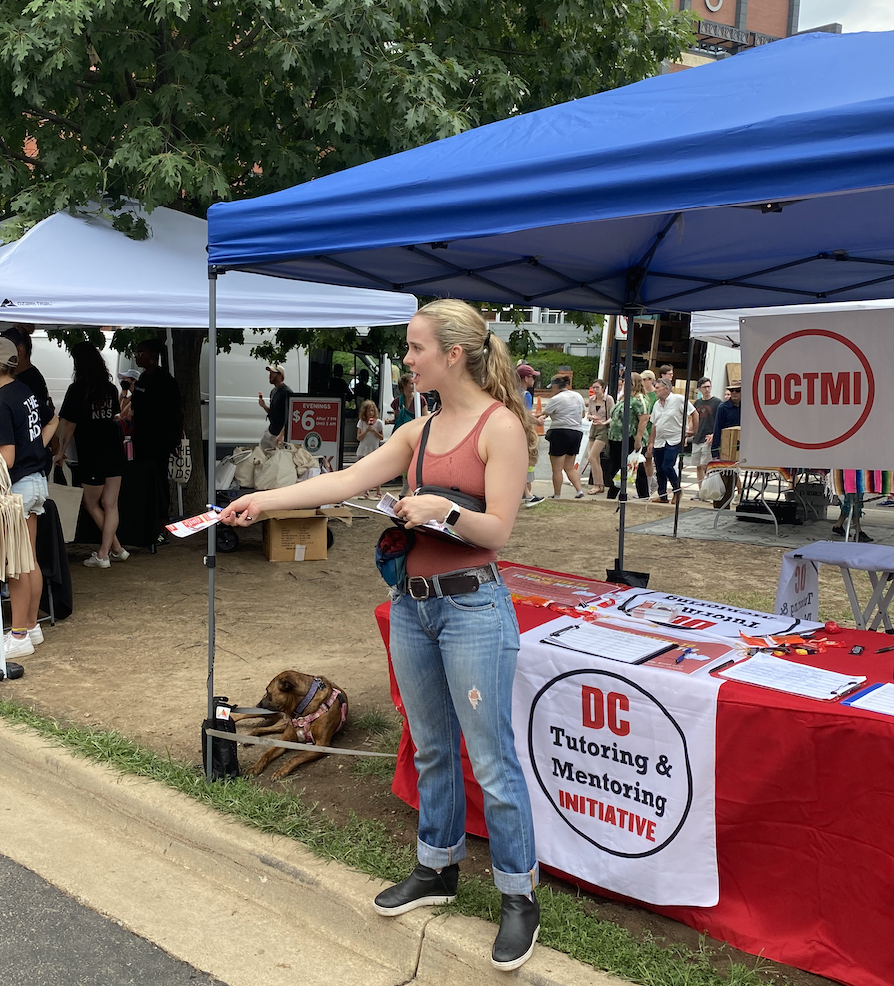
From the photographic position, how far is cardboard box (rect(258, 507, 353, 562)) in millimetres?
8359

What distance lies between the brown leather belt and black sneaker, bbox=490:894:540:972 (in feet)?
2.93

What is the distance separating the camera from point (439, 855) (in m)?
2.91

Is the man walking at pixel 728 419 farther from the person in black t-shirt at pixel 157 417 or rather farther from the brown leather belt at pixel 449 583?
the brown leather belt at pixel 449 583

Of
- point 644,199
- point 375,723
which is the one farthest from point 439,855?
point 644,199

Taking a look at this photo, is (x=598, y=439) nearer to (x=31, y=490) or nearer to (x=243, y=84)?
(x=243, y=84)

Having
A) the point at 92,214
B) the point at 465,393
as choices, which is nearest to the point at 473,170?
the point at 465,393

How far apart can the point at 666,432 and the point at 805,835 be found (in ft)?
33.9

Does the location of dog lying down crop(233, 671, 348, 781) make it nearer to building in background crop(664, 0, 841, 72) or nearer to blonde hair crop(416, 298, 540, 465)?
blonde hair crop(416, 298, 540, 465)

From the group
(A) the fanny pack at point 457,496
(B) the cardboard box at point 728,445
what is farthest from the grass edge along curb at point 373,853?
(B) the cardboard box at point 728,445

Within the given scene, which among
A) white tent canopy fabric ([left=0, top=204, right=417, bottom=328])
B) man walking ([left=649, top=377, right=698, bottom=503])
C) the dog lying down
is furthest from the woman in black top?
man walking ([left=649, top=377, right=698, bottom=503])

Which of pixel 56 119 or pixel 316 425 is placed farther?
pixel 316 425

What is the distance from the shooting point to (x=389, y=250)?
432 centimetres

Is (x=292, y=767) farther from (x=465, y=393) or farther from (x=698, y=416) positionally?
(x=698, y=416)

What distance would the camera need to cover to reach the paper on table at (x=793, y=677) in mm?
2766
